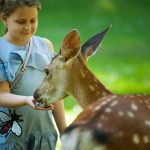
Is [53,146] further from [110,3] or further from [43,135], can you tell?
[110,3]

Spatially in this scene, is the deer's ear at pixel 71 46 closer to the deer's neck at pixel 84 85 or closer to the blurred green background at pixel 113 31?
the deer's neck at pixel 84 85

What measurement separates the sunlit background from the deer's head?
5016 mm

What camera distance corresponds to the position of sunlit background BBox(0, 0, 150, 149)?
10414 millimetres

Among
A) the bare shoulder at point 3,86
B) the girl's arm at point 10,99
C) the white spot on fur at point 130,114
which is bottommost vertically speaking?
the girl's arm at point 10,99

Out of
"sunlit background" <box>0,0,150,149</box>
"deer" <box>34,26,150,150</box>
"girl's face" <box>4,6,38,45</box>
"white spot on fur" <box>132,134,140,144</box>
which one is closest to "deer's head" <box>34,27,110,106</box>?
"girl's face" <box>4,6,38,45</box>

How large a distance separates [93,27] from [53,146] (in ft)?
28.3

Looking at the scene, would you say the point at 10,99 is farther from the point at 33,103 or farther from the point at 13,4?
the point at 13,4

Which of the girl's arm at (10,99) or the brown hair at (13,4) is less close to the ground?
the brown hair at (13,4)

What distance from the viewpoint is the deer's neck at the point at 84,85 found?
406 centimetres

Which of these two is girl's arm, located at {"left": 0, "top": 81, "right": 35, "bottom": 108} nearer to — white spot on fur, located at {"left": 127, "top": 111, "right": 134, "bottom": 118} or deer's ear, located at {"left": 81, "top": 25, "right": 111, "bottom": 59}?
deer's ear, located at {"left": 81, "top": 25, "right": 111, "bottom": 59}

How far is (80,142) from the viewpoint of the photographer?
10.5 feet

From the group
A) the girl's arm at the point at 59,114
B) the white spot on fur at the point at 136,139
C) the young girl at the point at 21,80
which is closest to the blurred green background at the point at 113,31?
the girl's arm at the point at 59,114

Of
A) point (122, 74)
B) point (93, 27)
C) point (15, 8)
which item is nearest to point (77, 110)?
point (122, 74)

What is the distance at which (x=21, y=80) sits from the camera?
4.35 meters
